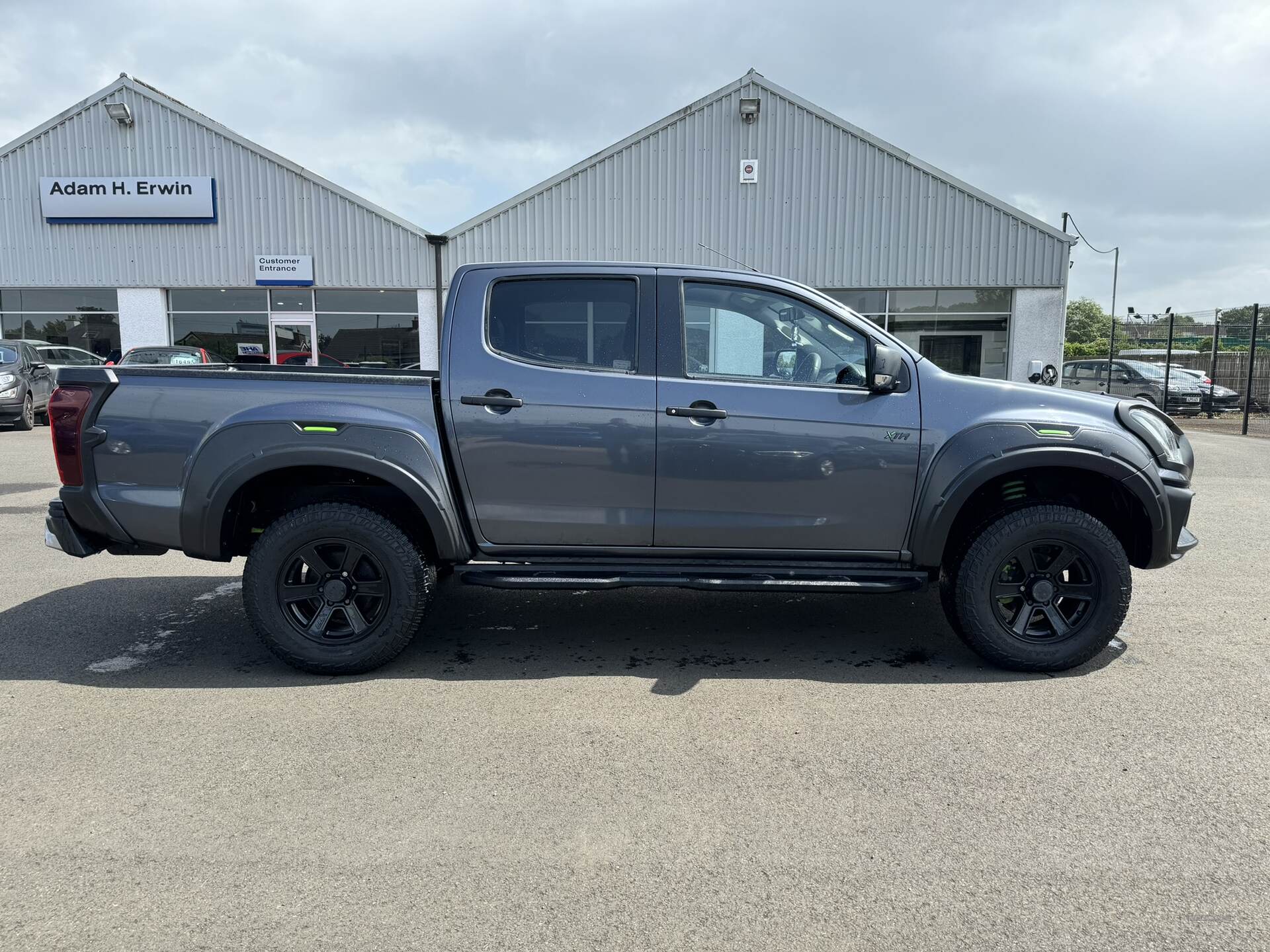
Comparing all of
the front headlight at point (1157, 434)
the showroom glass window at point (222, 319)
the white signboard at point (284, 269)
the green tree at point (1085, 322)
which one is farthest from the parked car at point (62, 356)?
the green tree at point (1085, 322)

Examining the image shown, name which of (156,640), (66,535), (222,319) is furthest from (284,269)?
(66,535)

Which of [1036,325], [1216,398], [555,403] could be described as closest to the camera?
[555,403]

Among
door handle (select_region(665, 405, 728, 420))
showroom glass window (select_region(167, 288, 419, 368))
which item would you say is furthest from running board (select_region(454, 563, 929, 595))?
showroom glass window (select_region(167, 288, 419, 368))

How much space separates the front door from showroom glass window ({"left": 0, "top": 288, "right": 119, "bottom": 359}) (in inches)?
846

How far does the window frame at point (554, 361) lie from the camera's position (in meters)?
4.21

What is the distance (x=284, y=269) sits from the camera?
20750mm

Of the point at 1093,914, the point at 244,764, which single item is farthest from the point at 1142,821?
the point at 244,764

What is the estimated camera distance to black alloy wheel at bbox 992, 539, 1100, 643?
419cm

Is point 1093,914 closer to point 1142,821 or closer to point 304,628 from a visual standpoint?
point 1142,821

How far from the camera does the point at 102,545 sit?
427 cm

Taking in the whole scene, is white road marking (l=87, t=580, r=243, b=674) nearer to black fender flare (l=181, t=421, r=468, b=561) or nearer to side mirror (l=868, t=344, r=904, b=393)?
black fender flare (l=181, t=421, r=468, b=561)

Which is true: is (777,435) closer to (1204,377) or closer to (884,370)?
(884,370)

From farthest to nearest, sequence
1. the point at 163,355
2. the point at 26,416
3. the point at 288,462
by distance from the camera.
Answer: the point at 163,355 < the point at 26,416 < the point at 288,462

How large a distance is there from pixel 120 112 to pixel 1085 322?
107 metres
